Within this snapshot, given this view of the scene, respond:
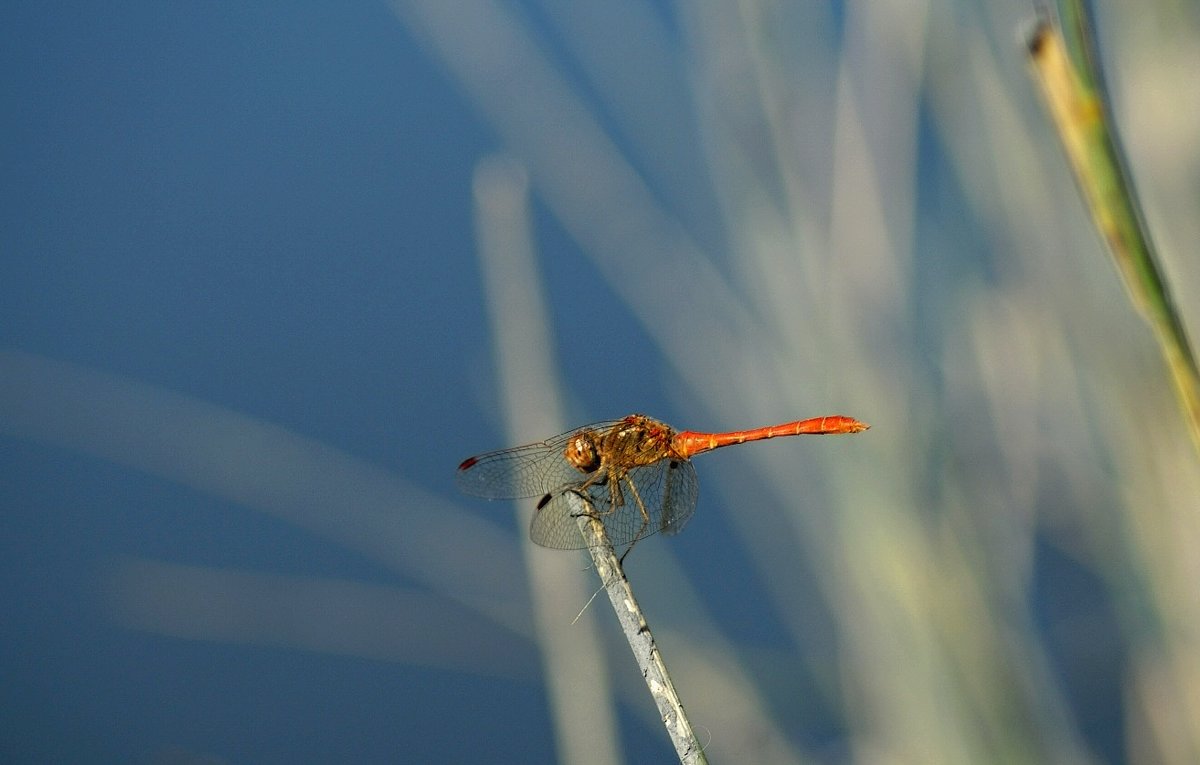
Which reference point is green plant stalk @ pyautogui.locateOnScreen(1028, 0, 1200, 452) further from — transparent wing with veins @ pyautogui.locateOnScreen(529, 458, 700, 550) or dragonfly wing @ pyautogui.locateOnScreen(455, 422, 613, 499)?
dragonfly wing @ pyautogui.locateOnScreen(455, 422, 613, 499)

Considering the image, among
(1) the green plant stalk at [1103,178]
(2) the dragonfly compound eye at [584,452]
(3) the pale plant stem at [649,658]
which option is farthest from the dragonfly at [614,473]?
(1) the green plant stalk at [1103,178]

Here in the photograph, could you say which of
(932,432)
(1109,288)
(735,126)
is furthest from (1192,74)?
(735,126)

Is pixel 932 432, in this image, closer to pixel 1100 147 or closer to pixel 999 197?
pixel 999 197

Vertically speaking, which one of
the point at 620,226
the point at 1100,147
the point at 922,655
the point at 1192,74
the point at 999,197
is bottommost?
the point at 1100,147

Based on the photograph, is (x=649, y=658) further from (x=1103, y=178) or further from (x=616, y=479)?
(x=616, y=479)

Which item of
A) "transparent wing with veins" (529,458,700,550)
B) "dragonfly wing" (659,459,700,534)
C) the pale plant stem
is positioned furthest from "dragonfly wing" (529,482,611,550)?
the pale plant stem

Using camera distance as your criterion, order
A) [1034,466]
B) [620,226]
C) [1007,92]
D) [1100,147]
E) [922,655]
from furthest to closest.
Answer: [620,226] → [1034,466] → [1007,92] → [922,655] → [1100,147]

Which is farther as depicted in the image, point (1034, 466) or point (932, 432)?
point (1034, 466)
